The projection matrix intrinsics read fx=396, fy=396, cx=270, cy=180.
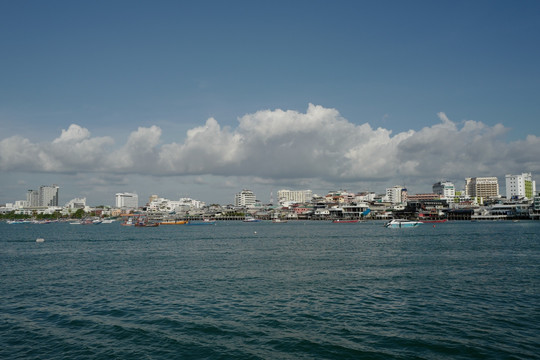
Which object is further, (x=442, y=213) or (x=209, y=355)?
(x=442, y=213)

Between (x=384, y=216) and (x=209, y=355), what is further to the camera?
(x=384, y=216)

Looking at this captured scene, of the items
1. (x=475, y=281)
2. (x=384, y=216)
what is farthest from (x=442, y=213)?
(x=475, y=281)

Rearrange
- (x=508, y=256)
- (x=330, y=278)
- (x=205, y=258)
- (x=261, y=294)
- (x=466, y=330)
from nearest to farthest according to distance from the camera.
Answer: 1. (x=466, y=330)
2. (x=261, y=294)
3. (x=330, y=278)
4. (x=508, y=256)
5. (x=205, y=258)

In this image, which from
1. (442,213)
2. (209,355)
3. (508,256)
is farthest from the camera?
(442,213)

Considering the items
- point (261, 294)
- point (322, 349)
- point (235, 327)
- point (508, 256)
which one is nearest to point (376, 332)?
point (322, 349)

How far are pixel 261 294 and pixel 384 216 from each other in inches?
6232

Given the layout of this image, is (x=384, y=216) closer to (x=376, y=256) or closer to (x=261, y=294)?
(x=376, y=256)

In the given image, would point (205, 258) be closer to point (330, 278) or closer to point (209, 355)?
point (330, 278)

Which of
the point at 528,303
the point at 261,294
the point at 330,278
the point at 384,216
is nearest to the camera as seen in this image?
the point at 528,303

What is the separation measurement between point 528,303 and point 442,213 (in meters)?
145

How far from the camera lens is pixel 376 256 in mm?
34781

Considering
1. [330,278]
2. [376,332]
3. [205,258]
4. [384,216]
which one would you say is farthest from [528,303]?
[384,216]

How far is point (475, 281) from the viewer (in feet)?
72.9

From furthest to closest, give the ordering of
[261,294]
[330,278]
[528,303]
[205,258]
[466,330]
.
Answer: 1. [205,258]
2. [330,278]
3. [261,294]
4. [528,303]
5. [466,330]
